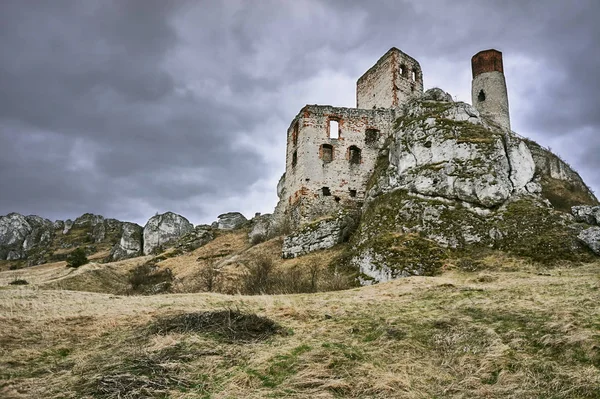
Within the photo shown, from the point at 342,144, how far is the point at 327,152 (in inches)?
41.2

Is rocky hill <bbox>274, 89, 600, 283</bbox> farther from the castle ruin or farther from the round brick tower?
the round brick tower

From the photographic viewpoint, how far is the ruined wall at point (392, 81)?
30500 millimetres

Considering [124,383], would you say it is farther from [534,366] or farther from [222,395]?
[534,366]

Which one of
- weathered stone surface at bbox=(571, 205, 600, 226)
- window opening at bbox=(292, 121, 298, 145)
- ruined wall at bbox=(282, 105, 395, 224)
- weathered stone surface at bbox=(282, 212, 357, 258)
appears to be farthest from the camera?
window opening at bbox=(292, 121, 298, 145)

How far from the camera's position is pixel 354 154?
28.4 metres

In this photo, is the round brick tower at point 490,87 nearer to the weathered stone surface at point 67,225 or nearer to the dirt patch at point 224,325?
the dirt patch at point 224,325

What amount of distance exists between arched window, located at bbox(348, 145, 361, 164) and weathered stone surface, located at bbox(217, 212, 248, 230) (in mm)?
16594

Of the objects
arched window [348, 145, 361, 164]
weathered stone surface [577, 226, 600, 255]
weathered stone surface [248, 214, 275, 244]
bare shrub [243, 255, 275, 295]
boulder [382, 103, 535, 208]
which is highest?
arched window [348, 145, 361, 164]

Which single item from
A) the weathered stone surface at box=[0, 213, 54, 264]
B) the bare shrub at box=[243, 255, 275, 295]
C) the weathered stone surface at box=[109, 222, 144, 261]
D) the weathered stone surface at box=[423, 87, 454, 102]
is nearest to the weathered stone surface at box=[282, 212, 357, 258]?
the bare shrub at box=[243, 255, 275, 295]

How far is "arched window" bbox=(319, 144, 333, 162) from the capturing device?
90.7 ft

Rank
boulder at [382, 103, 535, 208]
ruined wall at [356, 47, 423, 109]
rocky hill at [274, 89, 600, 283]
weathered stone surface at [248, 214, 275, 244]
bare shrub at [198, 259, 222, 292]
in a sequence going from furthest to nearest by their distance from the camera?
ruined wall at [356, 47, 423, 109]
weathered stone surface at [248, 214, 275, 244]
boulder at [382, 103, 535, 208]
bare shrub at [198, 259, 222, 292]
rocky hill at [274, 89, 600, 283]

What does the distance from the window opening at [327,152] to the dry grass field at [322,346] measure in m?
15.8

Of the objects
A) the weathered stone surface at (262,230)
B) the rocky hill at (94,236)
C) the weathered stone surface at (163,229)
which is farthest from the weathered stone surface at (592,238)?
the weathered stone surface at (163,229)

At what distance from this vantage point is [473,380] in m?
6.45
